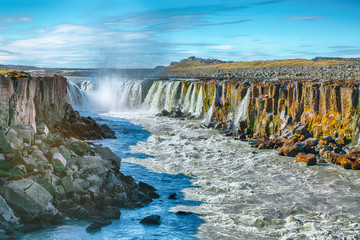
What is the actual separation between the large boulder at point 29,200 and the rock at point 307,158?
18928mm

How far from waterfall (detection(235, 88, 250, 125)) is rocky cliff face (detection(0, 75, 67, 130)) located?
1945 centimetres

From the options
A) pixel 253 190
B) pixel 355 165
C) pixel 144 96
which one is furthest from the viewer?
pixel 144 96

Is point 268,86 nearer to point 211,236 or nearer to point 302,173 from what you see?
point 302,173

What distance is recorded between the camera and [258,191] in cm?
2275

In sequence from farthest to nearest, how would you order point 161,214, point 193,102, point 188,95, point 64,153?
point 188,95 < point 193,102 < point 64,153 < point 161,214

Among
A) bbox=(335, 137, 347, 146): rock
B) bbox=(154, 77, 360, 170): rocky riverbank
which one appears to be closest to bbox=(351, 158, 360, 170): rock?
bbox=(154, 77, 360, 170): rocky riverbank

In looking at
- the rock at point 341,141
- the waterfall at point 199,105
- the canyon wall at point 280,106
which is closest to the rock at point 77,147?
the rock at point 341,141

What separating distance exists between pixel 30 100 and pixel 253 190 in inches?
611

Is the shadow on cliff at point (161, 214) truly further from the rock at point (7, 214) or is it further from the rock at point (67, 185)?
the rock at point (7, 214)

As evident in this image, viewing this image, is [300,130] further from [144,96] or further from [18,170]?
[144,96]

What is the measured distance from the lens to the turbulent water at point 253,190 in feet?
56.6

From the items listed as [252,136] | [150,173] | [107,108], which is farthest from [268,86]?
[107,108]

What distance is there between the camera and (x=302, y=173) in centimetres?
2688

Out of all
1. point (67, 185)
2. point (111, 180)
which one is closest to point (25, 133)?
point (67, 185)
